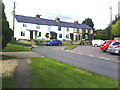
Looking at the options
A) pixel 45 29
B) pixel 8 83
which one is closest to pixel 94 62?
pixel 8 83

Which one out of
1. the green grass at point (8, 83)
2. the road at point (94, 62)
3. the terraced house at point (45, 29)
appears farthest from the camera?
the terraced house at point (45, 29)

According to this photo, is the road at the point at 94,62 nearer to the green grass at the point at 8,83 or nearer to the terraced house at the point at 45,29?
the green grass at the point at 8,83

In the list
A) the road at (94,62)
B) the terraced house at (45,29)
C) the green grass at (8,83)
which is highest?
the terraced house at (45,29)

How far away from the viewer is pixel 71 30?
203 feet

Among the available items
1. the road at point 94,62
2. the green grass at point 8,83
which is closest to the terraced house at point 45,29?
the road at point 94,62

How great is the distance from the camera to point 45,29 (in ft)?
175

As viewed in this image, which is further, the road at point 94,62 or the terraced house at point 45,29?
Answer: the terraced house at point 45,29

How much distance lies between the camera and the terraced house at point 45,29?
47.9 meters

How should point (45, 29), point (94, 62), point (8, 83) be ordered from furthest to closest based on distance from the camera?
point (45, 29)
point (94, 62)
point (8, 83)

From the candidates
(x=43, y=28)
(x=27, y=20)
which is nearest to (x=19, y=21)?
(x=27, y=20)

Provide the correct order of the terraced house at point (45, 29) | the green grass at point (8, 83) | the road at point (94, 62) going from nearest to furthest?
the green grass at point (8, 83)
the road at point (94, 62)
the terraced house at point (45, 29)

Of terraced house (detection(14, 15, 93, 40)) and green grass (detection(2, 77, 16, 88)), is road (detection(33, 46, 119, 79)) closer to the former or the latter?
green grass (detection(2, 77, 16, 88))

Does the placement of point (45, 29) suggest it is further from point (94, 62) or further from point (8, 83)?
point (8, 83)

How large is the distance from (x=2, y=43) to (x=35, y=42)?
2805cm
